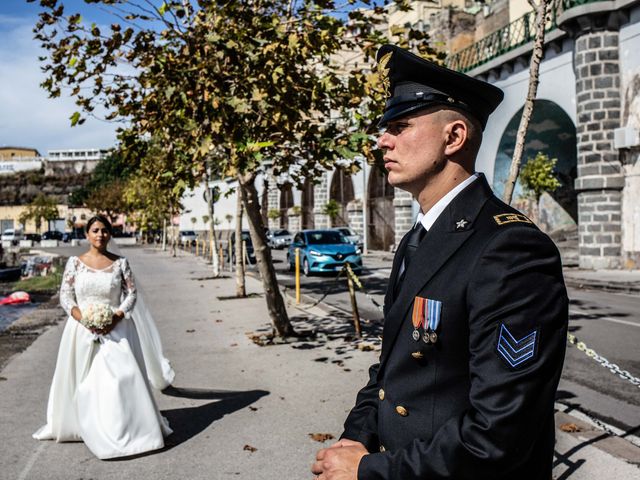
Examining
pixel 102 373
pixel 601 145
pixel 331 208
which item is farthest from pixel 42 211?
pixel 102 373

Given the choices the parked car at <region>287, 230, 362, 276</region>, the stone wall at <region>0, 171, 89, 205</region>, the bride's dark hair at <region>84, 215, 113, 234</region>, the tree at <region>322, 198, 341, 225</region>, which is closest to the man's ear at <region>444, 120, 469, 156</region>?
the bride's dark hair at <region>84, 215, 113, 234</region>

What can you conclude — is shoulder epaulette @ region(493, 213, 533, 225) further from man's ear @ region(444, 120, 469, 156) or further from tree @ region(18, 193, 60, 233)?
tree @ region(18, 193, 60, 233)

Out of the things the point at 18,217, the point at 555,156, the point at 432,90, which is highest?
the point at 555,156

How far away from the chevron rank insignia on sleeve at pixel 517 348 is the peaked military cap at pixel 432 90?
2.46 feet

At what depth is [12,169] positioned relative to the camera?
136000 mm

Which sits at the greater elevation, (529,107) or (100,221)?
(529,107)

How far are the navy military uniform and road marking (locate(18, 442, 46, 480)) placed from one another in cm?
Result: 397

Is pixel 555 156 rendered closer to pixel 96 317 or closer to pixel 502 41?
pixel 502 41

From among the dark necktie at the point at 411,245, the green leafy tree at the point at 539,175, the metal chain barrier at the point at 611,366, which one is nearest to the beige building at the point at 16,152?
the green leafy tree at the point at 539,175

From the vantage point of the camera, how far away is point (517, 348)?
5.25 feet

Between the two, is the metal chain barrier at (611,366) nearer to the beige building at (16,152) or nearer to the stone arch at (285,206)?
the stone arch at (285,206)

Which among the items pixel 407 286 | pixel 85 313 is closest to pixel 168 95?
pixel 85 313

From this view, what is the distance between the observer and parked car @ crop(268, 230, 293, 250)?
46.0 m

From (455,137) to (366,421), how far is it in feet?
3.22
